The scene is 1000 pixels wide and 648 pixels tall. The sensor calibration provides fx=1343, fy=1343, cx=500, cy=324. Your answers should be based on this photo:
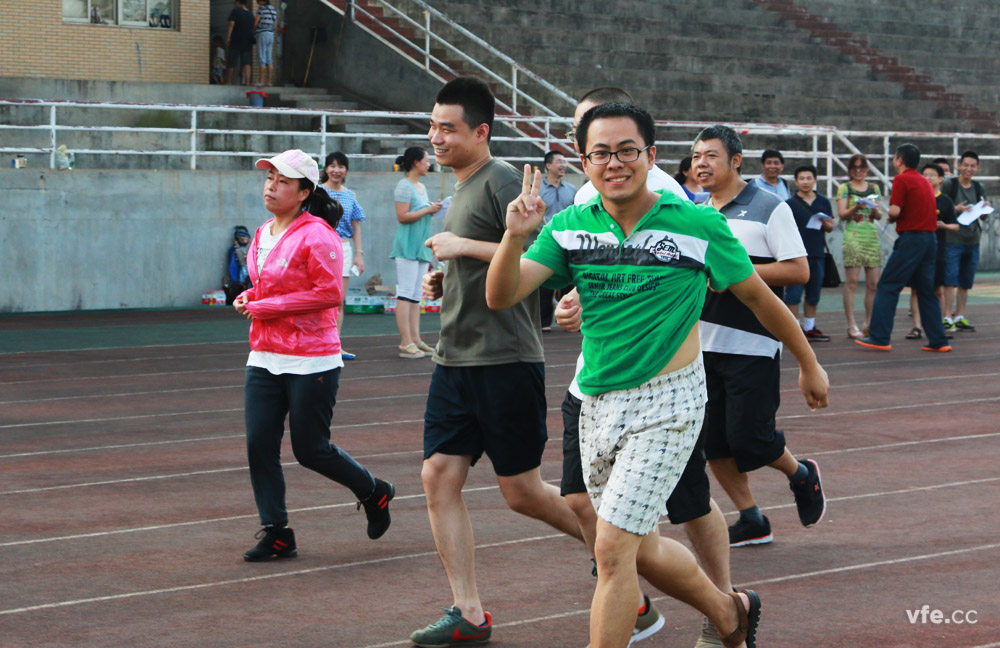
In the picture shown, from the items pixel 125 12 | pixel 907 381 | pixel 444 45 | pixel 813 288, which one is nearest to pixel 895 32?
pixel 444 45

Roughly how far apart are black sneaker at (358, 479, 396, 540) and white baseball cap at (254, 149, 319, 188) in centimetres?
147

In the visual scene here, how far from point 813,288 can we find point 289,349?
32.8ft

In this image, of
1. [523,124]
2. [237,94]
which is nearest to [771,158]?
[523,124]

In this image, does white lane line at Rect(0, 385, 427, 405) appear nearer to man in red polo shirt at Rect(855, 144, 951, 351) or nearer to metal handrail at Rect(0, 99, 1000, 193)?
man in red polo shirt at Rect(855, 144, 951, 351)

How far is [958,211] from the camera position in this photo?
1533cm

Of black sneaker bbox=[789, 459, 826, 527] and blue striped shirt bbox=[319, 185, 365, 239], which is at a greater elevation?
blue striped shirt bbox=[319, 185, 365, 239]

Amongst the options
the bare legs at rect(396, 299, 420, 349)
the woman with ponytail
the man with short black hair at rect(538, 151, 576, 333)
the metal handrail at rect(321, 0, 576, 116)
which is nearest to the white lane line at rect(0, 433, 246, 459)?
the woman with ponytail

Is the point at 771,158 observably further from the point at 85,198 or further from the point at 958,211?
the point at 85,198

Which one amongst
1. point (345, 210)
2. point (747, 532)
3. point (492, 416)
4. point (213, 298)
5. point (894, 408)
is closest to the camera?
point (492, 416)

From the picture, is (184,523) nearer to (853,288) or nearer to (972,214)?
(853,288)

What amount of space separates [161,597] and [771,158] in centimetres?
916

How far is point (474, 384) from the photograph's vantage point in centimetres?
512

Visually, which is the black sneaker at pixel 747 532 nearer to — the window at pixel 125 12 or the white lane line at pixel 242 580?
the white lane line at pixel 242 580

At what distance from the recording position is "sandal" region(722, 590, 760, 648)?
4562mm
